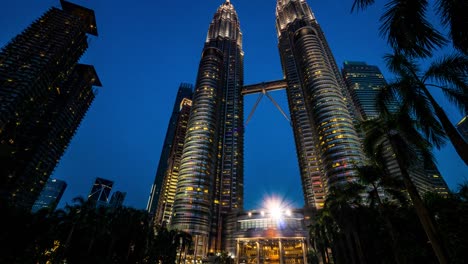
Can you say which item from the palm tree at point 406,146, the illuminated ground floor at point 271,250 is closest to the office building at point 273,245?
the illuminated ground floor at point 271,250

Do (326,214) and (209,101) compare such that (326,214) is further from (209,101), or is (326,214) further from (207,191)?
(209,101)

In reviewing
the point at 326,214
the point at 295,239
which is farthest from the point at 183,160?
the point at 326,214

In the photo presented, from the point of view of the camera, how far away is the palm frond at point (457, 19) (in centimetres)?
584

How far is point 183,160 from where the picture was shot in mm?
137000

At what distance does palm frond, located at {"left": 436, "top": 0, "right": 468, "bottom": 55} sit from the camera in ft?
19.2

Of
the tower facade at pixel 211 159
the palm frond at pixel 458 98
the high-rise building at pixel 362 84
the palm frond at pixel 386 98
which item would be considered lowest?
the palm frond at pixel 458 98

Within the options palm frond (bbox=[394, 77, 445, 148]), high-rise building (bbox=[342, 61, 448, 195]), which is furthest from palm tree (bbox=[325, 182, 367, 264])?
high-rise building (bbox=[342, 61, 448, 195])

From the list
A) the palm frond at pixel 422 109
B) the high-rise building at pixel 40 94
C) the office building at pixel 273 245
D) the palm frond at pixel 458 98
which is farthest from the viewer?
the high-rise building at pixel 40 94

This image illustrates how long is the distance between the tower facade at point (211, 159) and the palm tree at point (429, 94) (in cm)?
11777

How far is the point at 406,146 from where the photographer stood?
48.5ft

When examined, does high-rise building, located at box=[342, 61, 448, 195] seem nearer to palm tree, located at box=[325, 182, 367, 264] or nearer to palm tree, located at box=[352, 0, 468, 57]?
palm tree, located at box=[325, 182, 367, 264]

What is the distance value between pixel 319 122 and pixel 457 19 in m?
133

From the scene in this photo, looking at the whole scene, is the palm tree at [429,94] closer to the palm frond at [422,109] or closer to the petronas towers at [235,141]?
the palm frond at [422,109]

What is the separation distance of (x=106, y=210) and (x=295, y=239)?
252 feet
